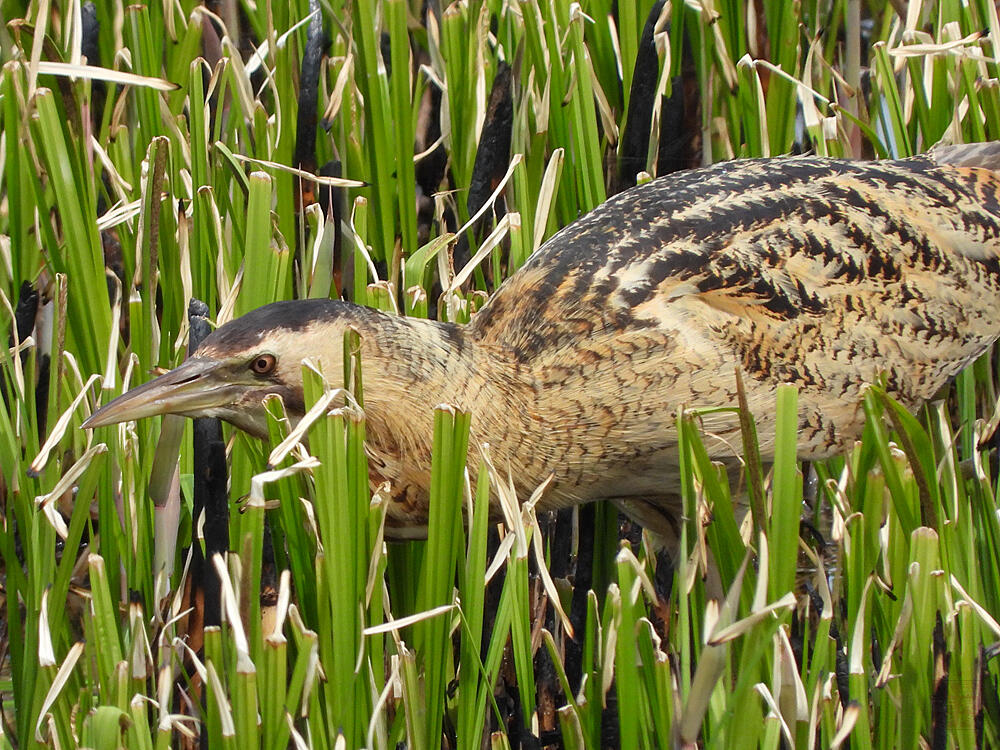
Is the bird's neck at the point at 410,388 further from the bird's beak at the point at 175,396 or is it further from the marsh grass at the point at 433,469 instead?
the bird's beak at the point at 175,396

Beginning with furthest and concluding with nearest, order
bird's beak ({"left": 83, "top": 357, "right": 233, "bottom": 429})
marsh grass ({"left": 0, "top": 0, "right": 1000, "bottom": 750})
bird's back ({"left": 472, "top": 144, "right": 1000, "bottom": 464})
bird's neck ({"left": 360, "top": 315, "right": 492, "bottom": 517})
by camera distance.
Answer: bird's back ({"left": 472, "top": 144, "right": 1000, "bottom": 464}), bird's neck ({"left": 360, "top": 315, "right": 492, "bottom": 517}), bird's beak ({"left": 83, "top": 357, "right": 233, "bottom": 429}), marsh grass ({"left": 0, "top": 0, "right": 1000, "bottom": 750})

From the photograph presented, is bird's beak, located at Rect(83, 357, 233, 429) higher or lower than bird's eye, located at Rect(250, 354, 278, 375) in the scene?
lower

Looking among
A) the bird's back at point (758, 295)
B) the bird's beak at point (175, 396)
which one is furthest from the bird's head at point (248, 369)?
Answer: the bird's back at point (758, 295)

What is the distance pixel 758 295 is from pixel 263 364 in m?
0.66

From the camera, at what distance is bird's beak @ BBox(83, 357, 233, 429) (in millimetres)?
1466

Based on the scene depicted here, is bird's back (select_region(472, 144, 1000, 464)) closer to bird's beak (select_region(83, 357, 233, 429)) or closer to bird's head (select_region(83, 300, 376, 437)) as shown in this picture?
bird's head (select_region(83, 300, 376, 437))

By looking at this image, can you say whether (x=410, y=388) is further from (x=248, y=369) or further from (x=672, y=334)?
(x=672, y=334)

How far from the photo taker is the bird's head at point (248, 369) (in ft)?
4.89

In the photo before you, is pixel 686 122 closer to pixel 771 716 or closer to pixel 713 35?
pixel 713 35

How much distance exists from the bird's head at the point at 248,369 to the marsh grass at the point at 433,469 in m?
0.04

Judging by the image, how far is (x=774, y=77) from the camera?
2078 mm

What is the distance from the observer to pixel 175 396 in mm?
1499

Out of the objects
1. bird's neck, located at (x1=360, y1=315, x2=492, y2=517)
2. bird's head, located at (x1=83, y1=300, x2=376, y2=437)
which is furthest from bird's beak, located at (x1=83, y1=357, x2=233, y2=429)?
bird's neck, located at (x1=360, y1=315, x2=492, y2=517)

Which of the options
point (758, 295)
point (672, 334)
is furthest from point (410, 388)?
point (758, 295)
